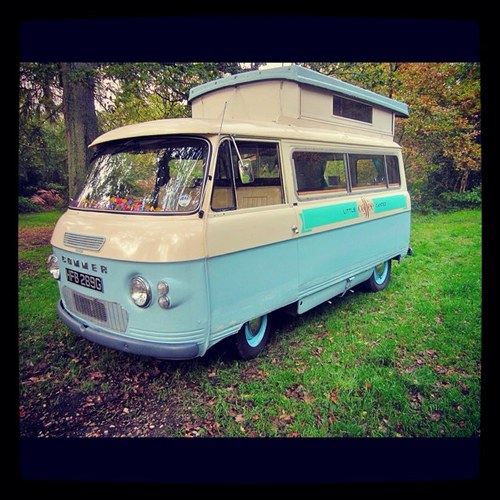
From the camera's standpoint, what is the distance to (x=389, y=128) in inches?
215

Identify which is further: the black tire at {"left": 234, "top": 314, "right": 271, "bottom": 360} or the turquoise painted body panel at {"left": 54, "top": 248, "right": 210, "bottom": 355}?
the black tire at {"left": 234, "top": 314, "right": 271, "bottom": 360}

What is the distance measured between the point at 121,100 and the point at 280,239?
3.24 meters

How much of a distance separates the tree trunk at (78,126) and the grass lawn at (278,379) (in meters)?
1.65

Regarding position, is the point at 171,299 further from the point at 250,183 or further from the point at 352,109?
the point at 352,109

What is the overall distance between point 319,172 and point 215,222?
1.69 meters

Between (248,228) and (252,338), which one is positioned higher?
(248,228)

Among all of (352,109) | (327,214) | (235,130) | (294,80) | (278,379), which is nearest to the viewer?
(235,130)

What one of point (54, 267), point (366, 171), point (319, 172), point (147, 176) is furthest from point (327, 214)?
point (54, 267)

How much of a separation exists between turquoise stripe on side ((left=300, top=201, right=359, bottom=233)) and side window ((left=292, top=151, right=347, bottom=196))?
193 mm

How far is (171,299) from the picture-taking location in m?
2.53

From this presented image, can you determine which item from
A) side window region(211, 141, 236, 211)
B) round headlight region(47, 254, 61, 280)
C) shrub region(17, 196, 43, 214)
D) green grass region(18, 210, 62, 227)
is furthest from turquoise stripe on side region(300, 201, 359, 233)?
shrub region(17, 196, 43, 214)

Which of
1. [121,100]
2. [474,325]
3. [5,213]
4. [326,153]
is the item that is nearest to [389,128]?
[326,153]

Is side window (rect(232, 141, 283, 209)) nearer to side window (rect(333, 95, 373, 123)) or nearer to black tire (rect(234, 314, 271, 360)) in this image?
black tire (rect(234, 314, 271, 360))

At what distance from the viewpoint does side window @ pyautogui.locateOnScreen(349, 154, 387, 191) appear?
454cm
